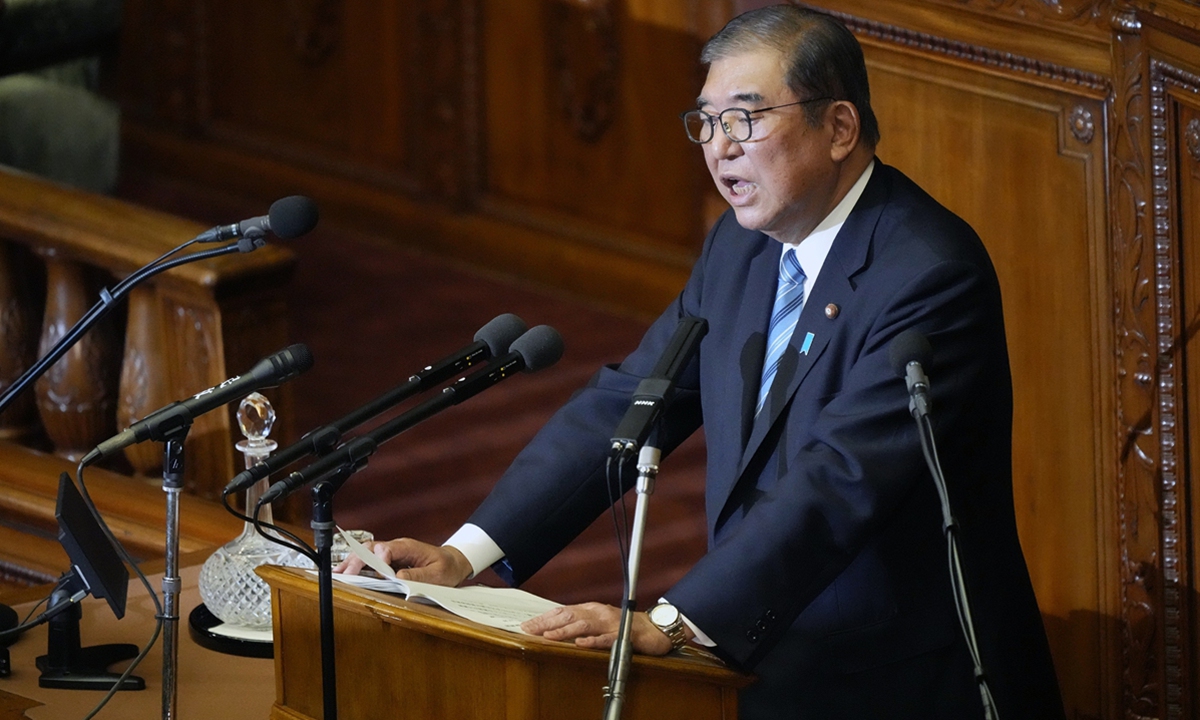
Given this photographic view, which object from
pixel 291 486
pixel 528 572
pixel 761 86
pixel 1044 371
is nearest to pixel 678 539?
pixel 1044 371

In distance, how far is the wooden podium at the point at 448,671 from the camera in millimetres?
Result: 2307

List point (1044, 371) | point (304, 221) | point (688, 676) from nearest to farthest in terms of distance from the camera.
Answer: point (688, 676), point (304, 221), point (1044, 371)

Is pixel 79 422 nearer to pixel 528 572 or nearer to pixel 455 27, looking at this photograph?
pixel 528 572

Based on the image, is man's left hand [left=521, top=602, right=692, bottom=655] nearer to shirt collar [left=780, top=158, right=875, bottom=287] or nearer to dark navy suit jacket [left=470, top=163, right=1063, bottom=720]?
dark navy suit jacket [left=470, top=163, right=1063, bottom=720]

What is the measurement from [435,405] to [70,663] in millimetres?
893

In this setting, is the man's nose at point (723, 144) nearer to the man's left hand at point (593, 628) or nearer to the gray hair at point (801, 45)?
the gray hair at point (801, 45)

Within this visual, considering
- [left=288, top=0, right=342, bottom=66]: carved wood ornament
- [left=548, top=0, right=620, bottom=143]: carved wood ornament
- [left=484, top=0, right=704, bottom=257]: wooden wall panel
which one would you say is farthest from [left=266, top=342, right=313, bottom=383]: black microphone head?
[left=288, top=0, right=342, bottom=66]: carved wood ornament

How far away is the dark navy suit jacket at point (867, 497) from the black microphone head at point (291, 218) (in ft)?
2.20

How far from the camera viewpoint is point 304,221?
256 centimetres

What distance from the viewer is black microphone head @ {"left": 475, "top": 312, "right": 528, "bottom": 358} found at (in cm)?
252

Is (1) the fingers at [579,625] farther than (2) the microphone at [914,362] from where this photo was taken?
Yes

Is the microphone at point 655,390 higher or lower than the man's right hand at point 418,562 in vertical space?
higher

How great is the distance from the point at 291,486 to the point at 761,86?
99 cm

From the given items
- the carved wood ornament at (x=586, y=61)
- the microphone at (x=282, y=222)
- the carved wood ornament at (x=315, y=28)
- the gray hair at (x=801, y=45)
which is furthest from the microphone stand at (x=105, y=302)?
the carved wood ornament at (x=315, y=28)
